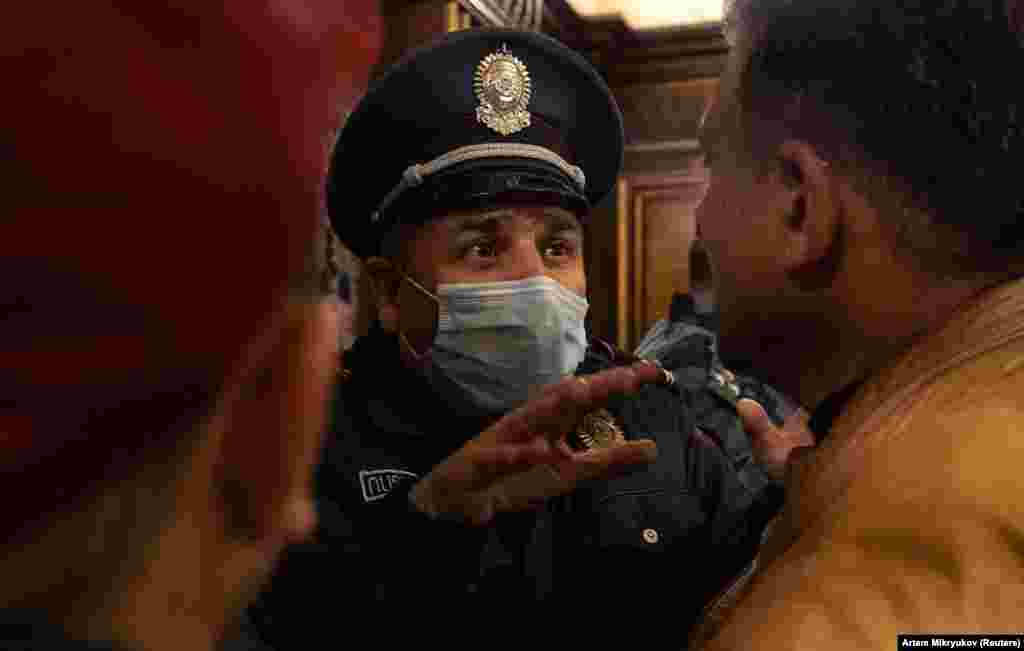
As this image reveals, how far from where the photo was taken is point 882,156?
1047 mm

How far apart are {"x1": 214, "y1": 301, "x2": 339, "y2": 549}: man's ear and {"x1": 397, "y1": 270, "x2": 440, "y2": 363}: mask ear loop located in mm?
1030

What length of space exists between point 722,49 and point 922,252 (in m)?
3.40

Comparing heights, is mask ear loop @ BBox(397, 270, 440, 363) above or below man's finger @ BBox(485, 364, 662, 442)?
above

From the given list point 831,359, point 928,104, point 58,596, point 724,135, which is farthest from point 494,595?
point 58,596

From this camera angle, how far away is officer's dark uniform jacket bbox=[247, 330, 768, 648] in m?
1.39

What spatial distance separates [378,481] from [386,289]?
→ 0.36 m

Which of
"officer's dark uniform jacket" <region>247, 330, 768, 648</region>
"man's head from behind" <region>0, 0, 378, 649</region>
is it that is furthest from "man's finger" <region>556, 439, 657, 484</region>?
"man's head from behind" <region>0, 0, 378, 649</region>

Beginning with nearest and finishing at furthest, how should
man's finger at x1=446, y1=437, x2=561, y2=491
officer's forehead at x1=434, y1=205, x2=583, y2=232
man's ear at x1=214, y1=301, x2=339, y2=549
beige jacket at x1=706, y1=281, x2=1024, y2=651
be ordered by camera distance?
man's ear at x1=214, y1=301, x2=339, y2=549 < beige jacket at x1=706, y1=281, x2=1024, y2=651 < man's finger at x1=446, y1=437, x2=561, y2=491 < officer's forehead at x1=434, y1=205, x2=583, y2=232

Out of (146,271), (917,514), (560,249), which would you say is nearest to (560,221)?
(560,249)

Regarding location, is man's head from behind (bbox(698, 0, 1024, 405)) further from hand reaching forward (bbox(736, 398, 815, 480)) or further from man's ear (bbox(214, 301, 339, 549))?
man's ear (bbox(214, 301, 339, 549))

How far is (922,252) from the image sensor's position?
1042 mm

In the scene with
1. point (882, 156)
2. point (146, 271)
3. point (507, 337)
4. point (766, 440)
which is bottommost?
point (766, 440)

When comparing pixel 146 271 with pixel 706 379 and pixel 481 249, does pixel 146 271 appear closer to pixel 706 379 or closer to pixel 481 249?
pixel 481 249

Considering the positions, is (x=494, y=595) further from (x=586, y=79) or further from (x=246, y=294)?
(x=246, y=294)
